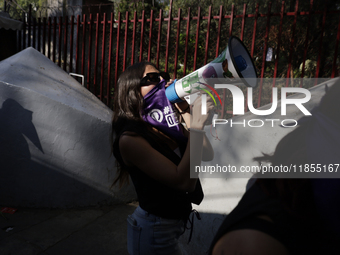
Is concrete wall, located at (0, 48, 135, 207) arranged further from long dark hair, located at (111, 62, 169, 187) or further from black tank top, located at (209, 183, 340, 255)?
black tank top, located at (209, 183, 340, 255)

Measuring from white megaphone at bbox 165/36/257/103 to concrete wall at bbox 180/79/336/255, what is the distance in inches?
39.9

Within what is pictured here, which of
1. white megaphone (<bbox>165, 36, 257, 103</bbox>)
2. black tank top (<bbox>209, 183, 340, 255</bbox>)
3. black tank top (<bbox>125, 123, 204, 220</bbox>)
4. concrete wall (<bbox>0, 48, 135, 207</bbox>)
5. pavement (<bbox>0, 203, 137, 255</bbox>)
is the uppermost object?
white megaphone (<bbox>165, 36, 257, 103</bbox>)

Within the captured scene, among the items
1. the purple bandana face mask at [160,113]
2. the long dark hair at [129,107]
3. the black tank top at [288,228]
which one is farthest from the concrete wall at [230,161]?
the black tank top at [288,228]

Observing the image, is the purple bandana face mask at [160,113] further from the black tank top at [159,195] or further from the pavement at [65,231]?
the pavement at [65,231]

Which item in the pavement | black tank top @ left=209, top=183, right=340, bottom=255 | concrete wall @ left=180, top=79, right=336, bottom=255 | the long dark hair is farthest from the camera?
the pavement

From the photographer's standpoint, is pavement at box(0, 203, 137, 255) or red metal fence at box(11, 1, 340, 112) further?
red metal fence at box(11, 1, 340, 112)

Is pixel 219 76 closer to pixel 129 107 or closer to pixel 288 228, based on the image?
pixel 129 107

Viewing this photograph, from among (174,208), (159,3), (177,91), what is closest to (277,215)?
(174,208)

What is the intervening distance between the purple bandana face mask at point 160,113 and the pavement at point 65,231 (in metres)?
2.08

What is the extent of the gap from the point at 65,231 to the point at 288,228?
3.32 meters

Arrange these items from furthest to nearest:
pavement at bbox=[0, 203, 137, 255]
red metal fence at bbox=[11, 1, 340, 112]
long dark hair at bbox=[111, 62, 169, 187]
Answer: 1. red metal fence at bbox=[11, 1, 340, 112]
2. pavement at bbox=[0, 203, 137, 255]
3. long dark hair at bbox=[111, 62, 169, 187]

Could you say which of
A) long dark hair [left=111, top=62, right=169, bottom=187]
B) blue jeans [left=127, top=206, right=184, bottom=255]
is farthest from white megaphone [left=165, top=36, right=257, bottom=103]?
blue jeans [left=127, top=206, right=184, bottom=255]

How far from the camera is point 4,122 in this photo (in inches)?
147

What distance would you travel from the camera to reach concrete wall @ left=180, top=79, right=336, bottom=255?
256cm
